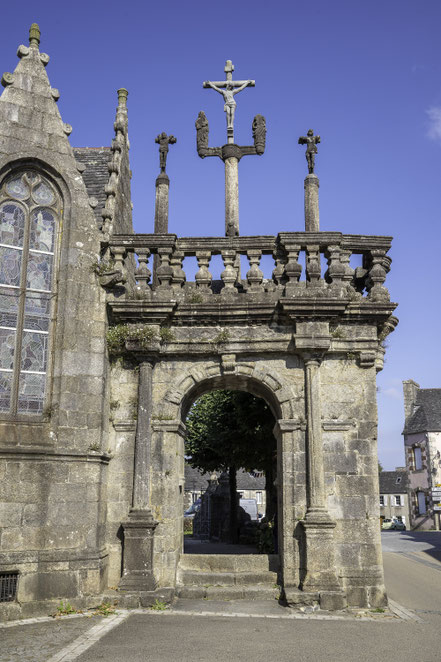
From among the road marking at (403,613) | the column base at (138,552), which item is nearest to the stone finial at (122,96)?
the column base at (138,552)

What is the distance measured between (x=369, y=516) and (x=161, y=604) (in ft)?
11.0

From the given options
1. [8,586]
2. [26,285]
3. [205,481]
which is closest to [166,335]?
[26,285]

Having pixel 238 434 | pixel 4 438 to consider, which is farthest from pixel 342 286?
pixel 238 434

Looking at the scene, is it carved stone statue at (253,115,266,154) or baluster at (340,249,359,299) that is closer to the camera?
baluster at (340,249,359,299)

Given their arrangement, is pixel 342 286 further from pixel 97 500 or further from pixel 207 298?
pixel 97 500

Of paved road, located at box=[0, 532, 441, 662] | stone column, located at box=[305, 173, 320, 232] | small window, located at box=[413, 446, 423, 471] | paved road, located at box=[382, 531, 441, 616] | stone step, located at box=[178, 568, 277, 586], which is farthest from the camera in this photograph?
small window, located at box=[413, 446, 423, 471]

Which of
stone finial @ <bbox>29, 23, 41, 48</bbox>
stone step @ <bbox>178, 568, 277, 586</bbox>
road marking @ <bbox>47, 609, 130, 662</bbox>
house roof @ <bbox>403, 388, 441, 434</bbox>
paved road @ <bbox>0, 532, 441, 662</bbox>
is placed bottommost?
paved road @ <bbox>0, 532, 441, 662</bbox>

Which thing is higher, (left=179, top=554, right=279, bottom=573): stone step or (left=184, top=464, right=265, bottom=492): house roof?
(left=184, top=464, right=265, bottom=492): house roof

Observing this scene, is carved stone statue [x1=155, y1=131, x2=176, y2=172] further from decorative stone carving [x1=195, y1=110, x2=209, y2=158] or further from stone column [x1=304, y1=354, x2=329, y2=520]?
stone column [x1=304, y1=354, x2=329, y2=520]

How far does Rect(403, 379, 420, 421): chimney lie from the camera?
158 feet

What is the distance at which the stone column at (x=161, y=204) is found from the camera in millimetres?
11633

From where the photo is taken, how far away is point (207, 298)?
10109 millimetres

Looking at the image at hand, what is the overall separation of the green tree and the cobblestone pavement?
8829mm

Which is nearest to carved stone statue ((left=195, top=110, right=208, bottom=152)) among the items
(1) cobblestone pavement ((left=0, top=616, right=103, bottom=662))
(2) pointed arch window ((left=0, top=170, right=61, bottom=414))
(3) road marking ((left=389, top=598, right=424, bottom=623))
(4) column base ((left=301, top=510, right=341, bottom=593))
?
(2) pointed arch window ((left=0, top=170, right=61, bottom=414))
